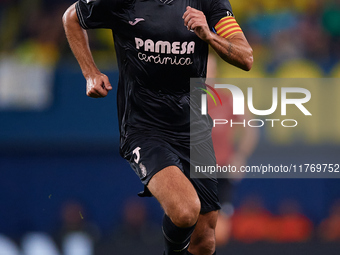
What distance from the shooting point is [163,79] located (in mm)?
2910

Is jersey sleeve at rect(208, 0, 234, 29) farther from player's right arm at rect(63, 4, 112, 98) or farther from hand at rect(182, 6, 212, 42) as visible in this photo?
player's right arm at rect(63, 4, 112, 98)

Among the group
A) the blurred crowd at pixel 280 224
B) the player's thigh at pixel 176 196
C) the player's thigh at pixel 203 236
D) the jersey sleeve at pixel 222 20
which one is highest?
the jersey sleeve at pixel 222 20

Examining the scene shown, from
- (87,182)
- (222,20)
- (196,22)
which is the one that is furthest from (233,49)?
(87,182)

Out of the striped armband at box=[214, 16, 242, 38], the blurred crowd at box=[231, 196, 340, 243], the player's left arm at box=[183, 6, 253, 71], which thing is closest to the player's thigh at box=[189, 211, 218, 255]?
the player's left arm at box=[183, 6, 253, 71]

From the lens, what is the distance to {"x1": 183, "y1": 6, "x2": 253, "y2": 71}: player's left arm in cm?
252

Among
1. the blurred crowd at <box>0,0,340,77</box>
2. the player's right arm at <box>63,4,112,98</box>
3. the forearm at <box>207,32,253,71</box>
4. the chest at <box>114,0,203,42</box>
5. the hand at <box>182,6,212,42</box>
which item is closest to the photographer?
the hand at <box>182,6,212,42</box>

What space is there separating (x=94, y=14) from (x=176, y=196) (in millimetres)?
1188

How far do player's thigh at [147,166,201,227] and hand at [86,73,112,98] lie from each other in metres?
0.57

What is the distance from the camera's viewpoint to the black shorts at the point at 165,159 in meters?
2.72

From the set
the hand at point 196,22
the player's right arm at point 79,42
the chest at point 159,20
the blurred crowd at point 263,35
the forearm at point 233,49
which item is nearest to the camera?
the hand at point 196,22

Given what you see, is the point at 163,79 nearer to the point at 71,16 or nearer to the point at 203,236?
the point at 71,16

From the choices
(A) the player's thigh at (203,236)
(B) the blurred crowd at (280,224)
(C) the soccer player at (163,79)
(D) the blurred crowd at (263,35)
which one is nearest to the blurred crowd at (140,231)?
(B) the blurred crowd at (280,224)

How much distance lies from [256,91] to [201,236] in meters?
2.55

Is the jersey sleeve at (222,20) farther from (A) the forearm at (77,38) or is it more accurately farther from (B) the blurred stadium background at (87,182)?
(B) the blurred stadium background at (87,182)
